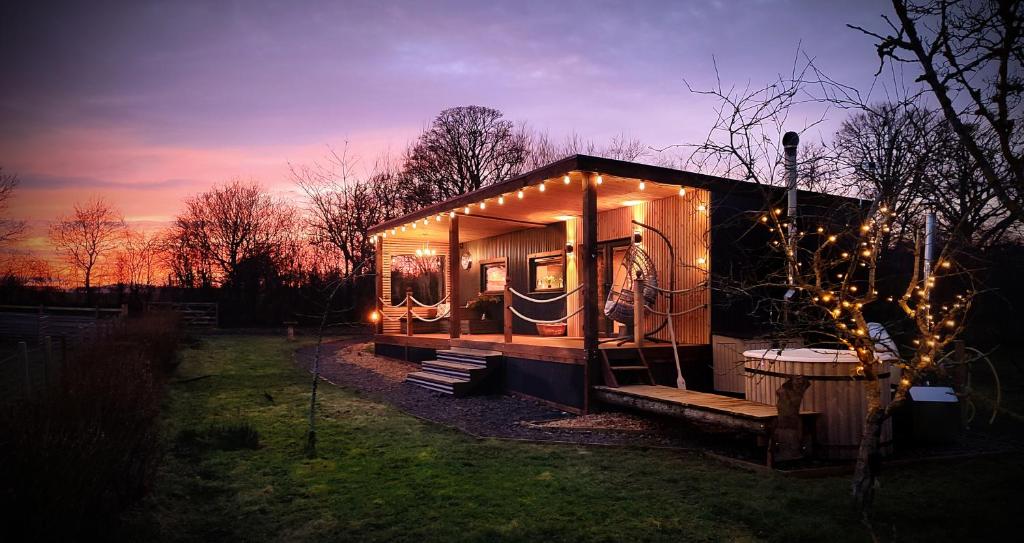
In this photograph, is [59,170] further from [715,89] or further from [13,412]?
[715,89]

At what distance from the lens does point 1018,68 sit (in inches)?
102

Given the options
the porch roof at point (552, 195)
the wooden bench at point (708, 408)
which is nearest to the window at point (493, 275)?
the porch roof at point (552, 195)

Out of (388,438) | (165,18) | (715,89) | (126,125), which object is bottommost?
(388,438)

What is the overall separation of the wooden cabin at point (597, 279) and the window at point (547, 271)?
2cm

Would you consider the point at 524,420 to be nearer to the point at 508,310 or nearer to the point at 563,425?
the point at 563,425

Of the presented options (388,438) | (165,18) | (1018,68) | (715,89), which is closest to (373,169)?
(165,18)

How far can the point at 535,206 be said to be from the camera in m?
10.7

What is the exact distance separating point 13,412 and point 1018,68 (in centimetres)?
535

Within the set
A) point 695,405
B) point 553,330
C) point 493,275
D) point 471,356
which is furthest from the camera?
point 493,275

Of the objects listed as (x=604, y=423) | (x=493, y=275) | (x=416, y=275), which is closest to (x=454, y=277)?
(x=493, y=275)

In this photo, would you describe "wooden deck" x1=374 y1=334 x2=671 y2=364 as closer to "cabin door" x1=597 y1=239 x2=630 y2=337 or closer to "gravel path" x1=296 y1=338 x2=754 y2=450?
"gravel path" x1=296 y1=338 x2=754 y2=450

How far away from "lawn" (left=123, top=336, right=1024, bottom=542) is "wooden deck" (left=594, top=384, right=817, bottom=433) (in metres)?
0.45

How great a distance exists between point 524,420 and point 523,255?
263 inches

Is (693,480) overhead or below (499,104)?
below
